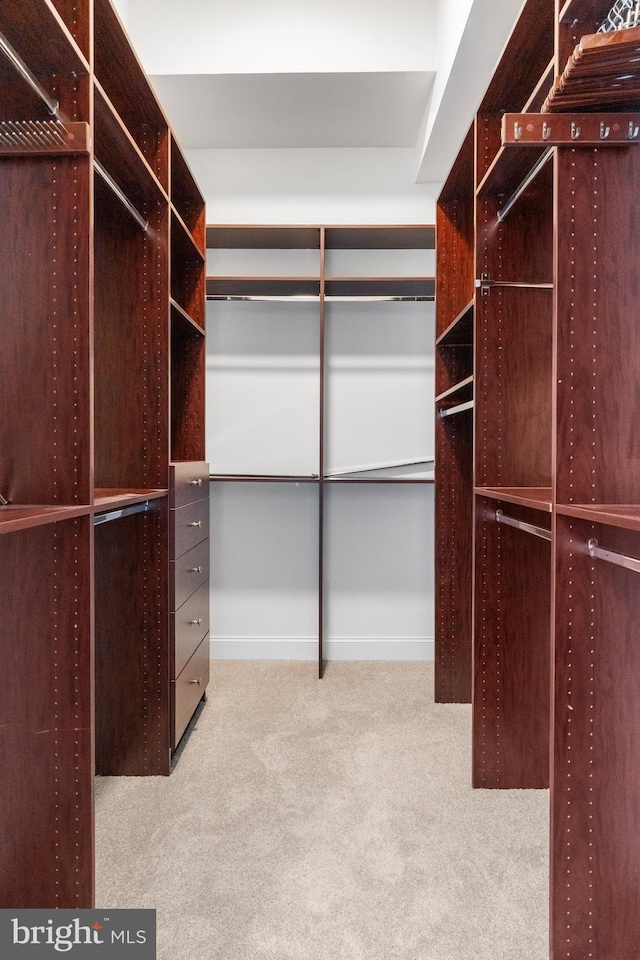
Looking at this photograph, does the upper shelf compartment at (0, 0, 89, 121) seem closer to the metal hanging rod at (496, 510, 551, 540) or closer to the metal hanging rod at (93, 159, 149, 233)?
the metal hanging rod at (93, 159, 149, 233)

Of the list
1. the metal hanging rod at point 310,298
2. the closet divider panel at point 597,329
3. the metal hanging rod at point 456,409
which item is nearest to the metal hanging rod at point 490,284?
the metal hanging rod at point 456,409

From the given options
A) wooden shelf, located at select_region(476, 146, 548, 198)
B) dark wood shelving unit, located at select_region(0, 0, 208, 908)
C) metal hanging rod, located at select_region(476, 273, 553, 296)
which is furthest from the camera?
metal hanging rod, located at select_region(476, 273, 553, 296)

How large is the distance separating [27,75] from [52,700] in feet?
3.89

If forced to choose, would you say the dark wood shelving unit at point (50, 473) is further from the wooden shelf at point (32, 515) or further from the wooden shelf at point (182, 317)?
the wooden shelf at point (182, 317)

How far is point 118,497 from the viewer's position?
1.46 m

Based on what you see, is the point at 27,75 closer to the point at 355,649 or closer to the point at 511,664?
the point at 511,664

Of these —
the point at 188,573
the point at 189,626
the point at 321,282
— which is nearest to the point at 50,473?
the point at 188,573

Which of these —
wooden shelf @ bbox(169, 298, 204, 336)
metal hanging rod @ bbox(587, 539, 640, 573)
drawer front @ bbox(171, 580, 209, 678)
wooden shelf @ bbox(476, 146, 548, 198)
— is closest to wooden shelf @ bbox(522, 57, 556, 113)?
wooden shelf @ bbox(476, 146, 548, 198)

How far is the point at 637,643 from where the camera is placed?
3.60 ft

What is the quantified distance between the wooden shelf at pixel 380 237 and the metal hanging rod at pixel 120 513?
62.0 inches

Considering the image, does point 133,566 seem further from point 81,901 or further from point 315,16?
point 315,16

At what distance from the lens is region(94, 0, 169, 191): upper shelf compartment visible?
4.49 feet

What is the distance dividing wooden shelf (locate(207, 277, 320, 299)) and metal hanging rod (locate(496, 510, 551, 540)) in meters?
1.55

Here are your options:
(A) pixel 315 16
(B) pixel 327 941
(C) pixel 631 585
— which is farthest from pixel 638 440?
(A) pixel 315 16
